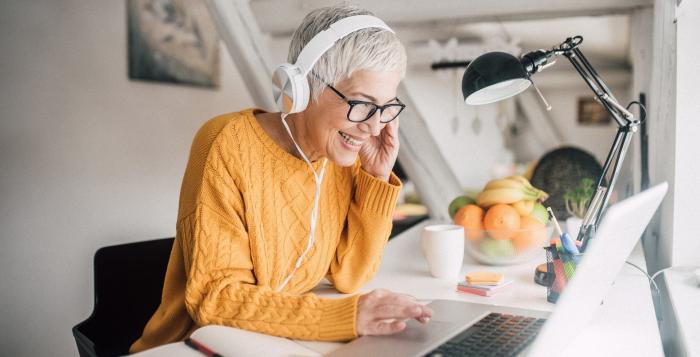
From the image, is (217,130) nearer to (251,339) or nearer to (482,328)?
(251,339)

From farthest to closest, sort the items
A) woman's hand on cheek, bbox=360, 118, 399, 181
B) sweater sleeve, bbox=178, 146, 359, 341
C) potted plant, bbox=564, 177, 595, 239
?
potted plant, bbox=564, 177, 595, 239 < woman's hand on cheek, bbox=360, 118, 399, 181 < sweater sleeve, bbox=178, 146, 359, 341

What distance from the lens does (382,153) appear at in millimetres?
1269

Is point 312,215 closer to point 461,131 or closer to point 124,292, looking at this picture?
point 124,292

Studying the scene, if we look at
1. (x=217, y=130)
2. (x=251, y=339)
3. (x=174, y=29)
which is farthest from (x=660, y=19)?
(x=174, y=29)

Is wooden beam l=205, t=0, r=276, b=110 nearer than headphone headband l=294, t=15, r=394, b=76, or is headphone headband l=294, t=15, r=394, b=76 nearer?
headphone headband l=294, t=15, r=394, b=76

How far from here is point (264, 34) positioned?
2.03 metres

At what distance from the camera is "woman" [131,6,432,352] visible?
3.03 ft

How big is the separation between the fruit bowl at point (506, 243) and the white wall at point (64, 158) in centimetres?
157

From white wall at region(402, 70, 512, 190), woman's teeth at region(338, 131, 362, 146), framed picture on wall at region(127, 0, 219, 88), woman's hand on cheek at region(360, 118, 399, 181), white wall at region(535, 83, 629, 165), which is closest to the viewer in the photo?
woman's teeth at region(338, 131, 362, 146)

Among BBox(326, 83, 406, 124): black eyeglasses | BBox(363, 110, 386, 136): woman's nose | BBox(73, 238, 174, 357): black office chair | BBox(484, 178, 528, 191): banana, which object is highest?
BBox(326, 83, 406, 124): black eyeglasses

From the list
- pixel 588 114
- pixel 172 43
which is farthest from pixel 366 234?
pixel 588 114

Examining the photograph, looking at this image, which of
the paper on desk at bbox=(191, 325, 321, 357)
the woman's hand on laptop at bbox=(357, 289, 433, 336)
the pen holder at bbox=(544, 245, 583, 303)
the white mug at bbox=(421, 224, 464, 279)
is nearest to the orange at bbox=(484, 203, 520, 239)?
the white mug at bbox=(421, 224, 464, 279)

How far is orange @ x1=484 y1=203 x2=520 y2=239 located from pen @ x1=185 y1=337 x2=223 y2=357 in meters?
0.77

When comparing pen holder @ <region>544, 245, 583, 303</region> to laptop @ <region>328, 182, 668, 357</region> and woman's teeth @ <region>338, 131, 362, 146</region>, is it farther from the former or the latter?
woman's teeth @ <region>338, 131, 362, 146</region>
